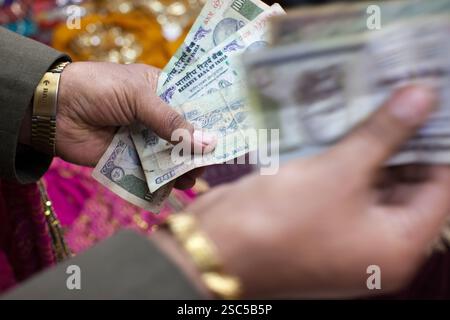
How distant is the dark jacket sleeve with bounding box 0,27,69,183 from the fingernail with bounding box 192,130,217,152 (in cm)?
31

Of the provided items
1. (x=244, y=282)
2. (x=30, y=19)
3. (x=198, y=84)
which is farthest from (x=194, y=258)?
(x=30, y=19)

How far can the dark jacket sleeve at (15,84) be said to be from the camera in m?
1.04

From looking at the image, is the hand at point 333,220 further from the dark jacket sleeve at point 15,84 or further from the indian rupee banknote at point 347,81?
the dark jacket sleeve at point 15,84

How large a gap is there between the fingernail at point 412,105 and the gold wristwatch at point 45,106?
0.70m

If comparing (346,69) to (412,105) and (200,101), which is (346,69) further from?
(200,101)

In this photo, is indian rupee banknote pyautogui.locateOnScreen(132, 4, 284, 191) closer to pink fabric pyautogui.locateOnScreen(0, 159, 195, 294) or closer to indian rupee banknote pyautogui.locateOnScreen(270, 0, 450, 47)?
pink fabric pyautogui.locateOnScreen(0, 159, 195, 294)

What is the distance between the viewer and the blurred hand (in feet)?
3.43

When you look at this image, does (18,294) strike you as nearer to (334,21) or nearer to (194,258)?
(194,258)

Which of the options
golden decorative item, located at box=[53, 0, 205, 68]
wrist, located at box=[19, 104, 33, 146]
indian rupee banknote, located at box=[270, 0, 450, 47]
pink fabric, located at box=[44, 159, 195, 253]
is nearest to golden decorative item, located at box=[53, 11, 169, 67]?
golden decorative item, located at box=[53, 0, 205, 68]

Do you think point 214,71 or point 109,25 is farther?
point 109,25

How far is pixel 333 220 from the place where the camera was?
54 centimetres

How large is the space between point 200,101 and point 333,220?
60cm

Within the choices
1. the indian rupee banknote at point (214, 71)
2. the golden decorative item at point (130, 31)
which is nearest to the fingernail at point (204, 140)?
the indian rupee banknote at point (214, 71)

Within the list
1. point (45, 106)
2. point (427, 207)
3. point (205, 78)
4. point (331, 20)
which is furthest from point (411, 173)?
point (45, 106)
